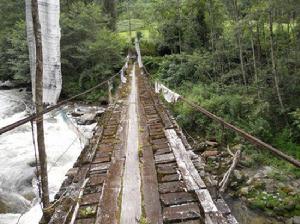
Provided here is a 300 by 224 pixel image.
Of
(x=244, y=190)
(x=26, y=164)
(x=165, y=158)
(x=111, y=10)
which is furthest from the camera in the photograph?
(x=111, y=10)

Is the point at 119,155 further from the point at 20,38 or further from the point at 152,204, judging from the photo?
the point at 20,38

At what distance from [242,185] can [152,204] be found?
495cm

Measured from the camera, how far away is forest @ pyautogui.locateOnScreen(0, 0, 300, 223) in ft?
29.8

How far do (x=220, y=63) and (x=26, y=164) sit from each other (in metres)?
10.2

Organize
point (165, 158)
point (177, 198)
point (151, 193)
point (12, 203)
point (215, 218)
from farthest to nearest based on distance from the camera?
point (12, 203) < point (165, 158) < point (151, 193) < point (177, 198) < point (215, 218)

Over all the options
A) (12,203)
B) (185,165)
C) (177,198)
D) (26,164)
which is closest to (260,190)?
(185,165)

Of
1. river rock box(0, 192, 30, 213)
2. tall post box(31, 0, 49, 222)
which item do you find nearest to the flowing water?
river rock box(0, 192, 30, 213)

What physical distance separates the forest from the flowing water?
379 centimetres

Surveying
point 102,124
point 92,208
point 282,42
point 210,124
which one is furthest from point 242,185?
point 282,42

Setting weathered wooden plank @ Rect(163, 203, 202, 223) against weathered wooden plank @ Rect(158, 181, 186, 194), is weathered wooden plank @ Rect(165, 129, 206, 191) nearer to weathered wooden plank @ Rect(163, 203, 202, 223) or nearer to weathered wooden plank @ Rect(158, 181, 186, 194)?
weathered wooden plank @ Rect(158, 181, 186, 194)

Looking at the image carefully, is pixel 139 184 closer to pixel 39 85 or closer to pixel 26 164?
pixel 39 85

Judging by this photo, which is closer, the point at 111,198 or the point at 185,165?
the point at 111,198

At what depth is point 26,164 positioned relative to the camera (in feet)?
26.0

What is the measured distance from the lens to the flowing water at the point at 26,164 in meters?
5.87
